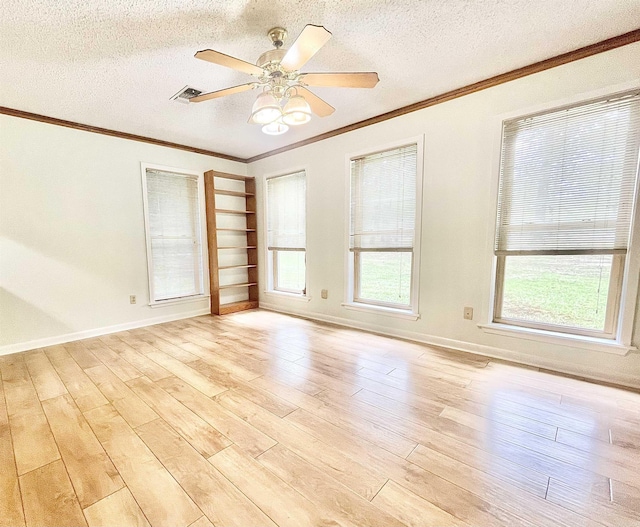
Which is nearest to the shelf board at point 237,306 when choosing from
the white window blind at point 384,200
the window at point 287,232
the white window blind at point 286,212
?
the window at point 287,232

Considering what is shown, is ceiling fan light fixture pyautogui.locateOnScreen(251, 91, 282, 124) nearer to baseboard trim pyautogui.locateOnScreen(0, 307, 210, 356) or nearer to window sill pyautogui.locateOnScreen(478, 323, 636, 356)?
window sill pyautogui.locateOnScreen(478, 323, 636, 356)

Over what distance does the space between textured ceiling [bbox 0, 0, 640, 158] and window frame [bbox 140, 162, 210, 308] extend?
106 cm

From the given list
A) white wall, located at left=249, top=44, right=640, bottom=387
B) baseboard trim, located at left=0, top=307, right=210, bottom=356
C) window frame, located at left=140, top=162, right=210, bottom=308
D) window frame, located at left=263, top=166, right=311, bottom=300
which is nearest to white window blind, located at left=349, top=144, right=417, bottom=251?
white wall, located at left=249, top=44, right=640, bottom=387

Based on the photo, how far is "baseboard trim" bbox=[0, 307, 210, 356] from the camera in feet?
9.34

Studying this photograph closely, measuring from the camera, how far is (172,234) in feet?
13.1

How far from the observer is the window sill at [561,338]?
205 cm

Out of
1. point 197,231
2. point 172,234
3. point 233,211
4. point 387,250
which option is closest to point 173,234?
point 172,234

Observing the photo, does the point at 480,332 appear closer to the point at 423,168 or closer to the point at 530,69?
the point at 423,168

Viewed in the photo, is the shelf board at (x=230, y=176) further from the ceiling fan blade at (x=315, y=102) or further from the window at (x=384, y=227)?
the ceiling fan blade at (x=315, y=102)

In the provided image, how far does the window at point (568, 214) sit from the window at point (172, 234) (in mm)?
3885

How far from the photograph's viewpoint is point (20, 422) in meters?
1.69

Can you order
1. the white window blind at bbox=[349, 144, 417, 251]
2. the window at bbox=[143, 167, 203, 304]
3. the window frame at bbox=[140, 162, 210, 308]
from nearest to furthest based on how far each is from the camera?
the white window blind at bbox=[349, 144, 417, 251] → the window frame at bbox=[140, 162, 210, 308] → the window at bbox=[143, 167, 203, 304]

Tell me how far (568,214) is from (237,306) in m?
4.10

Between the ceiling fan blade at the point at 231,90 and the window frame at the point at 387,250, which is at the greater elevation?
the ceiling fan blade at the point at 231,90
